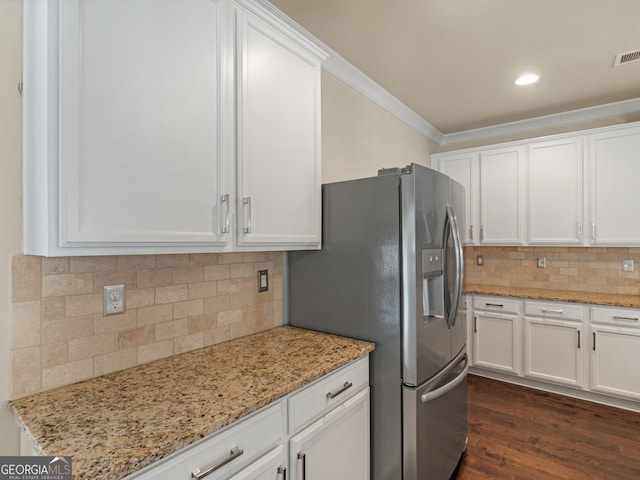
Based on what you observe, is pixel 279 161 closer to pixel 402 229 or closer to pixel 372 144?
pixel 402 229

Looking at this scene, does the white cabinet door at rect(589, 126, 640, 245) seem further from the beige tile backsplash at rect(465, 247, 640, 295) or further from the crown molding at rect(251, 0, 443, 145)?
the crown molding at rect(251, 0, 443, 145)

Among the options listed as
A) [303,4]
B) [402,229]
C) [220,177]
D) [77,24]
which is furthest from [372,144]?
[77,24]

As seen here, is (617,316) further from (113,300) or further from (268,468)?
(113,300)

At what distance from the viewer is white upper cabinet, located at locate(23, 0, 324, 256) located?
974 mm

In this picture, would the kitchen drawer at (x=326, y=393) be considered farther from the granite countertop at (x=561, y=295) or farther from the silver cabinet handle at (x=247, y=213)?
the granite countertop at (x=561, y=295)

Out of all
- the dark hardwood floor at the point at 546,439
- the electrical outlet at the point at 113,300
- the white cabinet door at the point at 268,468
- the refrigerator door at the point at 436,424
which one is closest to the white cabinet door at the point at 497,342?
the dark hardwood floor at the point at 546,439

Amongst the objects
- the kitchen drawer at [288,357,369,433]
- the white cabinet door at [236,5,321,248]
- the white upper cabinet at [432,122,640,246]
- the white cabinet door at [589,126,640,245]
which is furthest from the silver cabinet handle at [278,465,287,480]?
the white cabinet door at [589,126,640,245]

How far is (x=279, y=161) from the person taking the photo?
5.30 ft

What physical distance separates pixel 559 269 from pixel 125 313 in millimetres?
3857

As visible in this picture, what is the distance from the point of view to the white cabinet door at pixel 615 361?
275cm

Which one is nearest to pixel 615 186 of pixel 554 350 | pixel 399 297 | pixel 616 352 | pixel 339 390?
pixel 616 352

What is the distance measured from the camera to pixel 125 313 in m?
1.39

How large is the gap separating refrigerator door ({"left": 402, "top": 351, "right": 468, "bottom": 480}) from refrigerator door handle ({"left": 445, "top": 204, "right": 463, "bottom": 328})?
1.00 ft

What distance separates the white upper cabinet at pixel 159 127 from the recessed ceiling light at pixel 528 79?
6.15 ft
